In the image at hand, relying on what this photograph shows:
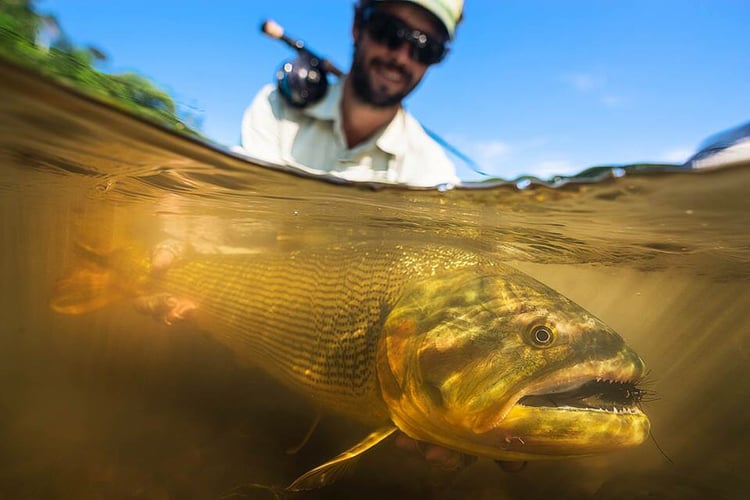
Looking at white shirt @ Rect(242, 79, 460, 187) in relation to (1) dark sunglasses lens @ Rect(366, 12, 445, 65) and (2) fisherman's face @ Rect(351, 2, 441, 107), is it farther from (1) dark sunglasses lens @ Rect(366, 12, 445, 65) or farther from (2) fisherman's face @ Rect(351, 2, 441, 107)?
(1) dark sunglasses lens @ Rect(366, 12, 445, 65)

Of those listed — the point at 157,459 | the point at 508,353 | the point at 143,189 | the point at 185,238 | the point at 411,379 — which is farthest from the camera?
the point at 185,238

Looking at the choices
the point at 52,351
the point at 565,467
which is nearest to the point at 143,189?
the point at 52,351

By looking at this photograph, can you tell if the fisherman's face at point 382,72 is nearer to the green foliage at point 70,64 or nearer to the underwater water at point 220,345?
the underwater water at point 220,345

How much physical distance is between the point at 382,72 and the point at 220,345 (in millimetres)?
4463

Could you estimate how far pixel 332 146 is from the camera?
5.34 m

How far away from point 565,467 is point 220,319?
14.9 ft

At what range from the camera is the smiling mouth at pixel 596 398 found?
108 inches

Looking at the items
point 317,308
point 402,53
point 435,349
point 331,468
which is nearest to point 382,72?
point 402,53

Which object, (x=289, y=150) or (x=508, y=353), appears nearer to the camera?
(x=508, y=353)

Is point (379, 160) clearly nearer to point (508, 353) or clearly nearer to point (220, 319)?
point (220, 319)

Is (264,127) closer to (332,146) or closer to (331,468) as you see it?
(332,146)

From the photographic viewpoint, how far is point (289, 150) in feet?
16.9

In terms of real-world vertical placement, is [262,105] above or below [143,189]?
above

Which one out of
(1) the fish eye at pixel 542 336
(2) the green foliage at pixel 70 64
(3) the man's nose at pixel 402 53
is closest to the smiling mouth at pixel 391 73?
(3) the man's nose at pixel 402 53
